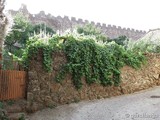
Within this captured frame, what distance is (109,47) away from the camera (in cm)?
1499

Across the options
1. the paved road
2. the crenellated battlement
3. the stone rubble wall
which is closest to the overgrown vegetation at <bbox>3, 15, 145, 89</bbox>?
the stone rubble wall

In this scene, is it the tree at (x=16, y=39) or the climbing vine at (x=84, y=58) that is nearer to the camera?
the climbing vine at (x=84, y=58)

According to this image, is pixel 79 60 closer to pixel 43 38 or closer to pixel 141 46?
pixel 43 38

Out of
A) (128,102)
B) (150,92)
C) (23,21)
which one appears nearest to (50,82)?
(128,102)

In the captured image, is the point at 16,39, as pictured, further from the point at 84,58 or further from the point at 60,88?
the point at 60,88

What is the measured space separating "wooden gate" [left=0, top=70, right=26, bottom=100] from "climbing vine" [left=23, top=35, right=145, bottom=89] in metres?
0.72

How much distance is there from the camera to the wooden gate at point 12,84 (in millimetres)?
11174

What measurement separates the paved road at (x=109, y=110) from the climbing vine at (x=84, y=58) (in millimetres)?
1056

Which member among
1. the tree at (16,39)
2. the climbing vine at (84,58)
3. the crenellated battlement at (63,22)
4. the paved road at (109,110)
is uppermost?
the crenellated battlement at (63,22)

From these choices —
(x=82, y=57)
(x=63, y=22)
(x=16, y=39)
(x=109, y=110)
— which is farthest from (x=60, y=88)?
(x=63, y=22)

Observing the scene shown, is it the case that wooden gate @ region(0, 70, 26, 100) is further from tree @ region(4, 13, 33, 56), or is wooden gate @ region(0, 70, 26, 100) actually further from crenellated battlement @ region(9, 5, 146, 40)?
crenellated battlement @ region(9, 5, 146, 40)

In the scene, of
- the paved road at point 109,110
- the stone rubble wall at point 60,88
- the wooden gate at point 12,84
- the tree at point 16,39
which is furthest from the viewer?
the tree at point 16,39

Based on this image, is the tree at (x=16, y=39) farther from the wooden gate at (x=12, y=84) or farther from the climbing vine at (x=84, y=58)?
the wooden gate at (x=12, y=84)

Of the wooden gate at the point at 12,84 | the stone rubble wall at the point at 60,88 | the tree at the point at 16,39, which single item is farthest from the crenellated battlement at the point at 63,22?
the wooden gate at the point at 12,84
